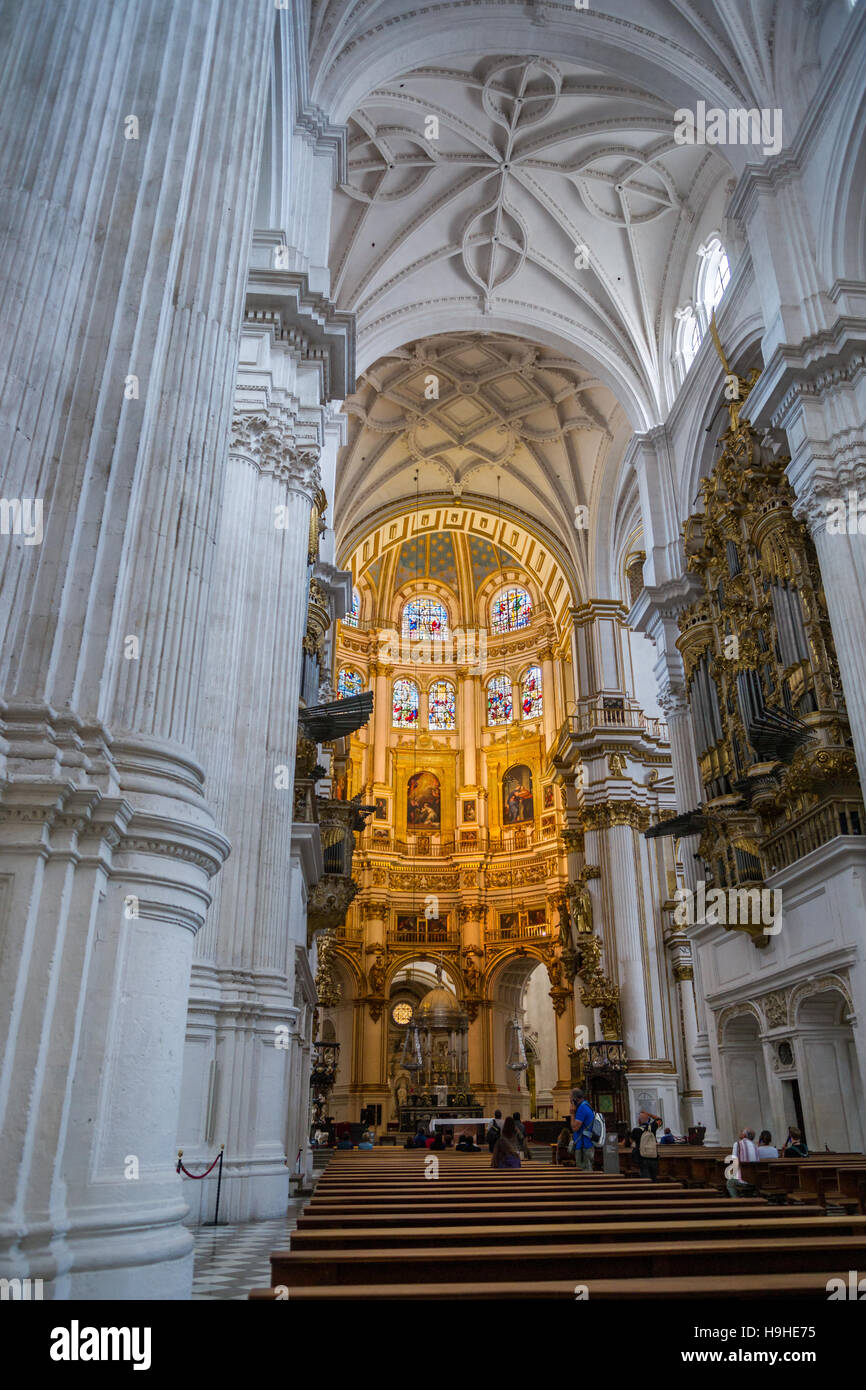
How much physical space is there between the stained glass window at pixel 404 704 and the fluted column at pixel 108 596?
29499 mm

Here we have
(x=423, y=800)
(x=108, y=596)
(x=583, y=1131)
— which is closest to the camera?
(x=108, y=596)

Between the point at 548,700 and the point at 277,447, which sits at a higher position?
the point at 548,700

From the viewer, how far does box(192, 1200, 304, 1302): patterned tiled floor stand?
5203mm

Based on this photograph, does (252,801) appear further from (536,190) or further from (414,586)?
(414,586)

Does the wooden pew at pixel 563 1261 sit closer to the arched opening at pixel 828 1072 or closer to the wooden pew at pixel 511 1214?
the wooden pew at pixel 511 1214

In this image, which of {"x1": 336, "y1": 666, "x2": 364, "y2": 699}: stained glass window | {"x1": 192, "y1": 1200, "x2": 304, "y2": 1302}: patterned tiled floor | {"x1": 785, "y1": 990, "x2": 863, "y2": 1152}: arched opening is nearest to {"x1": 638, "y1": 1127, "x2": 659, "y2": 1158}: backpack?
→ {"x1": 785, "y1": 990, "x2": 863, "y2": 1152}: arched opening

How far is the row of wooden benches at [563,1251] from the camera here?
2987 mm

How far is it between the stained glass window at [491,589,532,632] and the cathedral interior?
1.00ft

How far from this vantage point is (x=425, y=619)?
37.5m

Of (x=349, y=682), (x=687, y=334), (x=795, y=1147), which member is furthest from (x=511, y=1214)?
(x=349, y=682)

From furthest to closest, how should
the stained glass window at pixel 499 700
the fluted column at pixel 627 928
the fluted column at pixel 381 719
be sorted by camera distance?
the stained glass window at pixel 499 700
the fluted column at pixel 381 719
the fluted column at pixel 627 928

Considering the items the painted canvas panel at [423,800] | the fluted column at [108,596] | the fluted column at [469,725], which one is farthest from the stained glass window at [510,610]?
the fluted column at [108,596]

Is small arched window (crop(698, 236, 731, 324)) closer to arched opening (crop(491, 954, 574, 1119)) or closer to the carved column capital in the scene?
the carved column capital

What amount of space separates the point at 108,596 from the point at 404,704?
3162 cm
